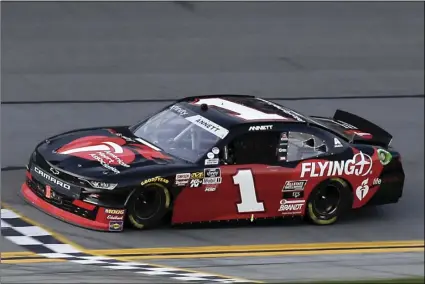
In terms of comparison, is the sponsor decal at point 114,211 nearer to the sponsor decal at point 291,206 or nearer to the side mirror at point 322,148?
the sponsor decal at point 291,206

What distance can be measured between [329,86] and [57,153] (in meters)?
6.18

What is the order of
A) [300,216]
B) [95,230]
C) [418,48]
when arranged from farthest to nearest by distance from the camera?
[418,48] → [300,216] → [95,230]

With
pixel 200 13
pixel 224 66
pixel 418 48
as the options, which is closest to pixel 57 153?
pixel 224 66

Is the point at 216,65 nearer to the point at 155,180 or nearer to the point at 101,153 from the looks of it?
the point at 101,153

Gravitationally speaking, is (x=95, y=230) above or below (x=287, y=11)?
below

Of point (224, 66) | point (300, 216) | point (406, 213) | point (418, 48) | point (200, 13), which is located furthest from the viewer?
point (418, 48)

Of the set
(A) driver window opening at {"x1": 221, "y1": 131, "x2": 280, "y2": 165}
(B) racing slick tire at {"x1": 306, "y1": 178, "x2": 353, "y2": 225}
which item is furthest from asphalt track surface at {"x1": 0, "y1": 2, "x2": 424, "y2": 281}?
(A) driver window opening at {"x1": 221, "y1": 131, "x2": 280, "y2": 165}

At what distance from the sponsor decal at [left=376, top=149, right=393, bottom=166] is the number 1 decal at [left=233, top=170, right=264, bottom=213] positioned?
1706mm

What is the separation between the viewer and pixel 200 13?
15.8 meters

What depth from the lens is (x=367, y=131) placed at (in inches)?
437

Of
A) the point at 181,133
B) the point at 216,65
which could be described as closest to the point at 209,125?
the point at 181,133

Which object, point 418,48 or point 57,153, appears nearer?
point 57,153

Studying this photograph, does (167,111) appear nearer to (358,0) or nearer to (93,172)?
(93,172)

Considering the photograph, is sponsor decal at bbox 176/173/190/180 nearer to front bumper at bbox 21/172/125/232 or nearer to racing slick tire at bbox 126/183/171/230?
racing slick tire at bbox 126/183/171/230
